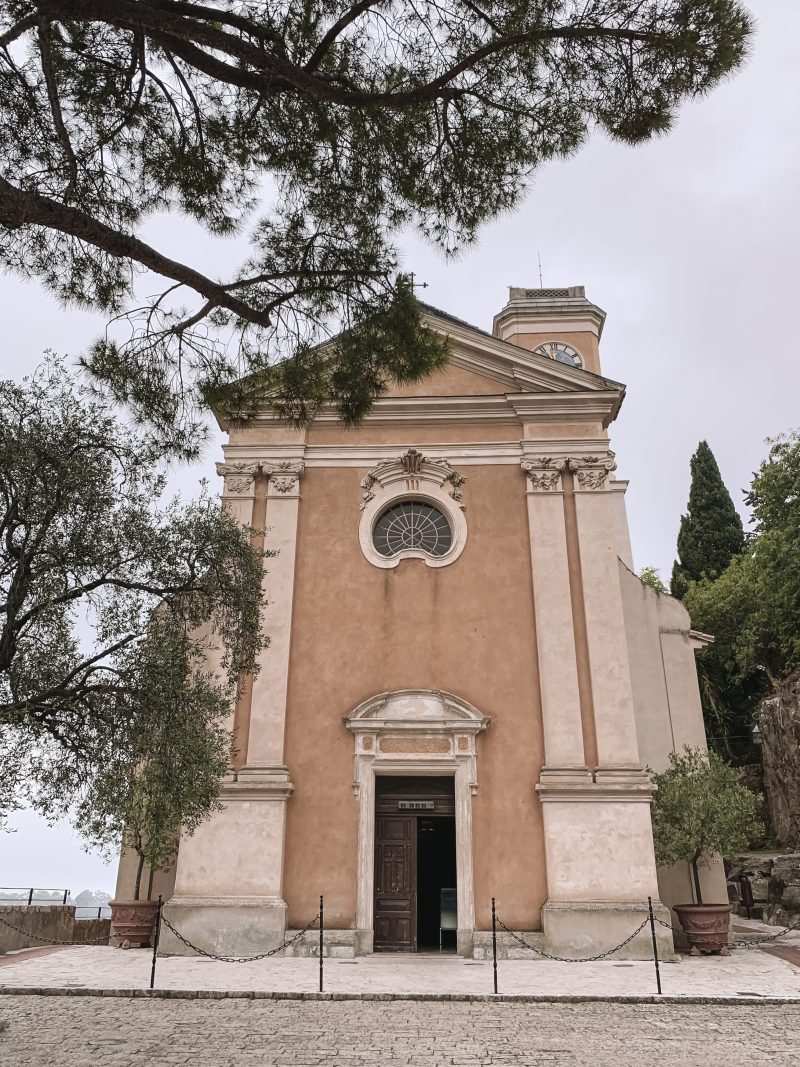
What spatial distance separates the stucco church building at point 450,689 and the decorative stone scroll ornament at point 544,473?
0.04m

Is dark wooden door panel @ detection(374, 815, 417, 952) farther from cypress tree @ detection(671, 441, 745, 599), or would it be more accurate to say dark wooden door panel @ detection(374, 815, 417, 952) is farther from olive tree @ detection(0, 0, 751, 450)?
cypress tree @ detection(671, 441, 745, 599)

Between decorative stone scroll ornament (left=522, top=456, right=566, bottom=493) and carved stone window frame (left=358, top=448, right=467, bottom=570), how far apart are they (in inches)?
49.7

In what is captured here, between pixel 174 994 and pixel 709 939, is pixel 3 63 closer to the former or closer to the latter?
pixel 174 994

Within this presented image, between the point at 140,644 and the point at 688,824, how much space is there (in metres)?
9.38

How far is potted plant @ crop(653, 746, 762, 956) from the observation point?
518 inches

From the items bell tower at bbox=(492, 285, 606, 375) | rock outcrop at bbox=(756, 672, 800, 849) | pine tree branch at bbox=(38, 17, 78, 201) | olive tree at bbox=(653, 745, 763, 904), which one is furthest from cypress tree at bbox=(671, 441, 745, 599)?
pine tree branch at bbox=(38, 17, 78, 201)

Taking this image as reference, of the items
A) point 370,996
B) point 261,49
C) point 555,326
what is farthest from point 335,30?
point 555,326

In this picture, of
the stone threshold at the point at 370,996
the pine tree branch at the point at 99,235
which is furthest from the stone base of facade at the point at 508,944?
the pine tree branch at the point at 99,235

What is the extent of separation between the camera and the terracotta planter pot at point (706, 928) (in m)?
13.1

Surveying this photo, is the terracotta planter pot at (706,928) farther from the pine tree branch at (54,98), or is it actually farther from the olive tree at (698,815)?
the pine tree branch at (54,98)

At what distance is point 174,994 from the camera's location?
30.0ft

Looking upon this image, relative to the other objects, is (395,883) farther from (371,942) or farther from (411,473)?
(411,473)

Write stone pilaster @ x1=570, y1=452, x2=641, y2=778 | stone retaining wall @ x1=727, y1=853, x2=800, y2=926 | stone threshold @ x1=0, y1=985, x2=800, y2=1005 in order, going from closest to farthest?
stone threshold @ x1=0, y1=985, x2=800, y2=1005
stone pilaster @ x1=570, y1=452, x2=641, y2=778
stone retaining wall @ x1=727, y1=853, x2=800, y2=926

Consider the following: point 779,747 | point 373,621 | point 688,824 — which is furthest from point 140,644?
point 779,747
